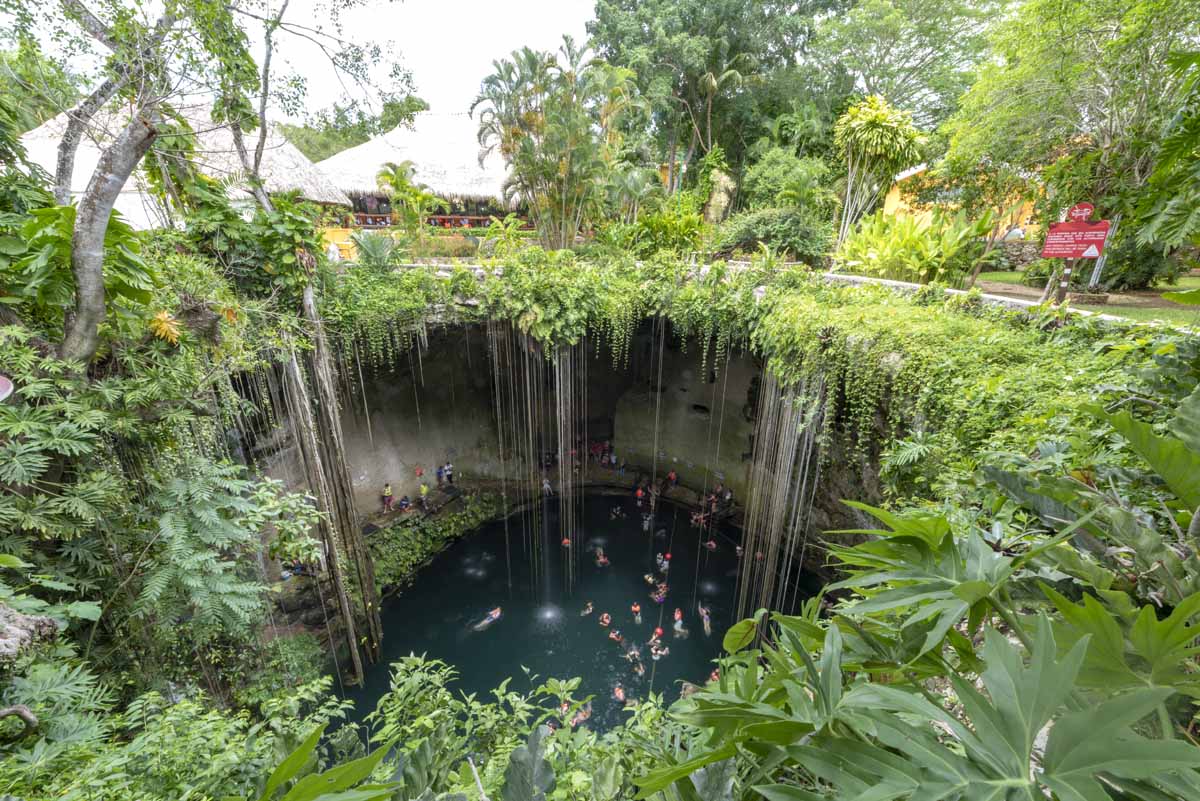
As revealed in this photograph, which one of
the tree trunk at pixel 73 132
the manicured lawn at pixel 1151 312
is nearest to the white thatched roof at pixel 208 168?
the tree trunk at pixel 73 132

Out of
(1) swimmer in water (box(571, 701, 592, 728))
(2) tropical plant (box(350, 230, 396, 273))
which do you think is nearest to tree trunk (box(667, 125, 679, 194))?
(2) tropical plant (box(350, 230, 396, 273))

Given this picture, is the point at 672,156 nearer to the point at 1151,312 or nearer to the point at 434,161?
the point at 434,161

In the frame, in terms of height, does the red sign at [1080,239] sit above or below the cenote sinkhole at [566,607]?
above

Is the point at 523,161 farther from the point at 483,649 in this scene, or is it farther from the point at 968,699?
the point at 968,699

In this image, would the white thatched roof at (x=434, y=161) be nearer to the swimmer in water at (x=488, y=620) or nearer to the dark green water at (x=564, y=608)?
the dark green water at (x=564, y=608)

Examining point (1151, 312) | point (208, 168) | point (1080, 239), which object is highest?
point (208, 168)

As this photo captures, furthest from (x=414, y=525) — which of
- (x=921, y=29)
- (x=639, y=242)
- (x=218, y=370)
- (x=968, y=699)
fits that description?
(x=921, y=29)

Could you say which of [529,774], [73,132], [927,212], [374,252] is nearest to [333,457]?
[374,252]
